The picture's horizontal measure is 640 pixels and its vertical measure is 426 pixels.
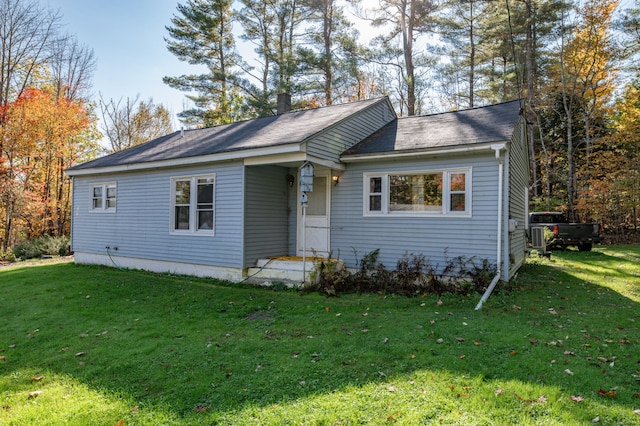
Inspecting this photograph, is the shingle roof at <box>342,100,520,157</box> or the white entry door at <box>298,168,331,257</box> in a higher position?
the shingle roof at <box>342,100,520,157</box>

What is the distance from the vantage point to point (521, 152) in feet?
35.2

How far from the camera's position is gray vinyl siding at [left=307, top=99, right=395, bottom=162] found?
8.37 meters

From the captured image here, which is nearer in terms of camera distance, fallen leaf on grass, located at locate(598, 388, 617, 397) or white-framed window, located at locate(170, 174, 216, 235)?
fallen leaf on grass, located at locate(598, 388, 617, 397)

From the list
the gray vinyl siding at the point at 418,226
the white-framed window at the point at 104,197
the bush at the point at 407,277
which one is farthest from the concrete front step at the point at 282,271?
the white-framed window at the point at 104,197

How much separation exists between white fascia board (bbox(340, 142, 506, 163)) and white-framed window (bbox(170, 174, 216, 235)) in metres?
3.47

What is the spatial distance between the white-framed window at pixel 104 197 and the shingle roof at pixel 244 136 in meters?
0.68

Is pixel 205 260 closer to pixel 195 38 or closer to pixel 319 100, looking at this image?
pixel 319 100

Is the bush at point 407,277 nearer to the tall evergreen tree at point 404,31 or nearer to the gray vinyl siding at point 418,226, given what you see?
the gray vinyl siding at point 418,226

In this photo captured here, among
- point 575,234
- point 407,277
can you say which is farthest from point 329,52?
point 407,277

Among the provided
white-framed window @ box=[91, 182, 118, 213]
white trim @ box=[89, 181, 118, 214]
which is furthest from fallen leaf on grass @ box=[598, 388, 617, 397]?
white-framed window @ box=[91, 182, 118, 213]

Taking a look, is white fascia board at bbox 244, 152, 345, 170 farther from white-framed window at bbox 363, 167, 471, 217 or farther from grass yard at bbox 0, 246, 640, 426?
Answer: grass yard at bbox 0, 246, 640, 426

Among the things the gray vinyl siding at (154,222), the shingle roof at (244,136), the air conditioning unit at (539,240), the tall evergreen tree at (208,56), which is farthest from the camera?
the tall evergreen tree at (208,56)

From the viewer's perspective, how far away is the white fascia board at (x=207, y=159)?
26.0 feet

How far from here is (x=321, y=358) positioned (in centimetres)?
442
